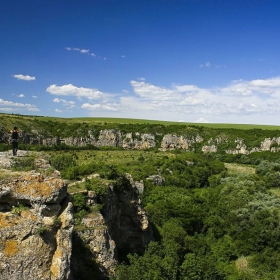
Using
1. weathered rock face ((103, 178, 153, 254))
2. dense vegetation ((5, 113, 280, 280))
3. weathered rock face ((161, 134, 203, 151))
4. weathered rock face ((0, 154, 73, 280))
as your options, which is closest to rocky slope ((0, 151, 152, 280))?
weathered rock face ((0, 154, 73, 280))

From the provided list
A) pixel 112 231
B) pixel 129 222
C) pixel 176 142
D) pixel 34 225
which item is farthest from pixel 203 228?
pixel 176 142

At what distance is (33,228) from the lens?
1393cm

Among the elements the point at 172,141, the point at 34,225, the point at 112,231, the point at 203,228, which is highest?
the point at 34,225

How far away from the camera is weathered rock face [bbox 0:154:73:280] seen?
1353 cm

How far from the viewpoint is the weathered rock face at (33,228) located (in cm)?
1353

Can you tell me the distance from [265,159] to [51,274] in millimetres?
120340

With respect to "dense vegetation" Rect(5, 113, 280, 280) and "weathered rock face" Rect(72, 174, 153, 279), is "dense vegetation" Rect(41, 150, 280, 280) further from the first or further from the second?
"weathered rock face" Rect(72, 174, 153, 279)

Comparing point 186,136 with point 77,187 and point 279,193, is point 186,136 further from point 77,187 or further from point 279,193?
point 77,187

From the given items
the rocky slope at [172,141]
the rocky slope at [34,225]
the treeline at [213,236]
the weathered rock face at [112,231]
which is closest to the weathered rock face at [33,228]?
the rocky slope at [34,225]

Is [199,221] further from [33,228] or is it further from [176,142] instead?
[176,142]

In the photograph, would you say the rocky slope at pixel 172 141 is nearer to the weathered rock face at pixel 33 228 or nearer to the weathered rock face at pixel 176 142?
the weathered rock face at pixel 176 142

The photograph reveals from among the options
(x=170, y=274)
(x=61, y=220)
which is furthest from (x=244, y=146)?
(x=61, y=220)

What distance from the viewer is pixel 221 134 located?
502 ft

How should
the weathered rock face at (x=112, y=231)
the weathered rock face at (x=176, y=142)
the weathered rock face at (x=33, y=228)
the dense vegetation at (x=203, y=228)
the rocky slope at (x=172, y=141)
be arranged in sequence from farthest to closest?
the weathered rock face at (x=176, y=142) < the rocky slope at (x=172, y=141) < the dense vegetation at (x=203, y=228) < the weathered rock face at (x=112, y=231) < the weathered rock face at (x=33, y=228)
